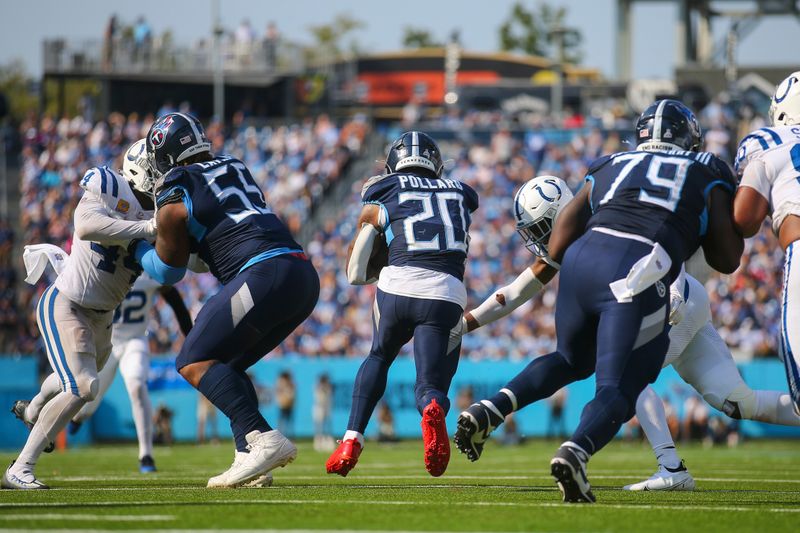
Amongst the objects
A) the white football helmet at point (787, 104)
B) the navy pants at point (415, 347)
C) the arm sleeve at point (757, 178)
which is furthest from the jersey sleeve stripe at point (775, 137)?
the navy pants at point (415, 347)

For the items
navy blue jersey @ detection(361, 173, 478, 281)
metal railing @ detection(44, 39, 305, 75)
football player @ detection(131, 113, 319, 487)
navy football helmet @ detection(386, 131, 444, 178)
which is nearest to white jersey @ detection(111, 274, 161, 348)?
football player @ detection(131, 113, 319, 487)

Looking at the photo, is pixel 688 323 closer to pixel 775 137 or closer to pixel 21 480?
pixel 775 137

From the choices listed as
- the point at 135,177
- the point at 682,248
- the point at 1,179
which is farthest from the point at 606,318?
the point at 1,179

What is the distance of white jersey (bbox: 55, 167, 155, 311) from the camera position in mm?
8008

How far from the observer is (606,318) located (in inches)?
231

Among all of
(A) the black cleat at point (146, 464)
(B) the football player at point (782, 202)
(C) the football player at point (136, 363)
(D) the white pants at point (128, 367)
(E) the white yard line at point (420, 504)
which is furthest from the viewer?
(D) the white pants at point (128, 367)

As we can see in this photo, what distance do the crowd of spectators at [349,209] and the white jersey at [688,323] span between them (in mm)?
11445

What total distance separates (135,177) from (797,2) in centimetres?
2775

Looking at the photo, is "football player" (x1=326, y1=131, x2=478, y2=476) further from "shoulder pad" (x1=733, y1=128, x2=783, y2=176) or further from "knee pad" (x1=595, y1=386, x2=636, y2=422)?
"shoulder pad" (x1=733, y1=128, x2=783, y2=176)

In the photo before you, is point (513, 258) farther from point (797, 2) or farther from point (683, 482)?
point (683, 482)

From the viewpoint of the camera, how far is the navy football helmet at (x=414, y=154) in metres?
7.71

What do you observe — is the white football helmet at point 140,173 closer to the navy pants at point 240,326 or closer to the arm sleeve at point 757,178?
the navy pants at point 240,326

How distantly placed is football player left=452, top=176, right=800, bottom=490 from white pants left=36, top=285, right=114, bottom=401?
8.16 ft

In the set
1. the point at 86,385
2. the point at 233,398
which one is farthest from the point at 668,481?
the point at 86,385
